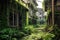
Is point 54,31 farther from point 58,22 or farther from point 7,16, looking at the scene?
point 7,16

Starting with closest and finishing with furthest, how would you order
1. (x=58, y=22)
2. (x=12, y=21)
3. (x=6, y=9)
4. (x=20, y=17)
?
(x=6, y=9) → (x=12, y=21) → (x=58, y=22) → (x=20, y=17)

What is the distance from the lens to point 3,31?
40.0 ft

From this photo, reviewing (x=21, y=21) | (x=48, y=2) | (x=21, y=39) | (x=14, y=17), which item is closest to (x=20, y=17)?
(x=21, y=21)

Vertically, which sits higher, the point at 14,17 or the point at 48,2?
the point at 48,2

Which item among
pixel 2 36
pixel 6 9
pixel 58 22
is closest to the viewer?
pixel 2 36

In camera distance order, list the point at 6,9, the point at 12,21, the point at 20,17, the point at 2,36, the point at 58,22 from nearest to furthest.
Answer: the point at 2,36 → the point at 6,9 → the point at 12,21 → the point at 58,22 → the point at 20,17

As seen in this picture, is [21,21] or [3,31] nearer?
[3,31]

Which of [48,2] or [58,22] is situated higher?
[48,2]

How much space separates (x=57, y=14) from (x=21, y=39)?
468 cm

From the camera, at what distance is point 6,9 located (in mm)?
14078

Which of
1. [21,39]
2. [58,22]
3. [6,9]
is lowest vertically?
[21,39]

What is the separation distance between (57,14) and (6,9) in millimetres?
5347

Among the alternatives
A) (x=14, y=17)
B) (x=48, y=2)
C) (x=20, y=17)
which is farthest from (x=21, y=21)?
(x=48, y=2)

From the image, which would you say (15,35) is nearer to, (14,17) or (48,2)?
(14,17)
